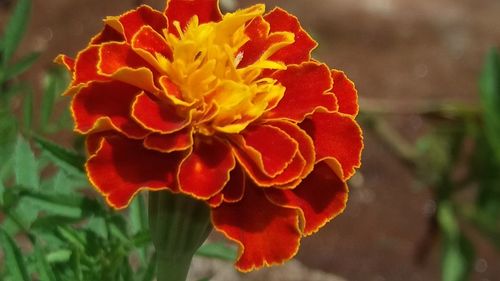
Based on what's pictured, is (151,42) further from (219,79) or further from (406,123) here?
(406,123)

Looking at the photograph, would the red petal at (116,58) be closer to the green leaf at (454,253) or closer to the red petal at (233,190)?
the red petal at (233,190)

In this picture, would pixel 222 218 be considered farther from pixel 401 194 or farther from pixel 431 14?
pixel 431 14

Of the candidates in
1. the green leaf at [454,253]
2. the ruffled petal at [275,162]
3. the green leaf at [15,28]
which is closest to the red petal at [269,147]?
the ruffled petal at [275,162]

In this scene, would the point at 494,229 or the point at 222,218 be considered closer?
the point at 222,218

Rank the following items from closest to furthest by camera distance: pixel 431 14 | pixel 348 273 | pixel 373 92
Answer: pixel 348 273, pixel 373 92, pixel 431 14

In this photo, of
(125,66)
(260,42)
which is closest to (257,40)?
(260,42)

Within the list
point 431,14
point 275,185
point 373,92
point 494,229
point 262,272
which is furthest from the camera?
point 431,14

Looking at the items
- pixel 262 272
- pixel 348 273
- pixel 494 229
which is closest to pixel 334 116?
pixel 262 272

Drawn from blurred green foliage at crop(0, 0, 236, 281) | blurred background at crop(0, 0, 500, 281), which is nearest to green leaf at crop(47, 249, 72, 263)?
blurred green foliage at crop(0, 0, 236, 281)
